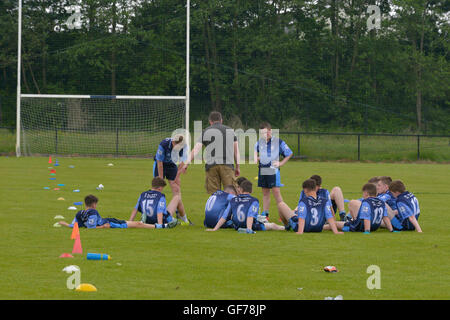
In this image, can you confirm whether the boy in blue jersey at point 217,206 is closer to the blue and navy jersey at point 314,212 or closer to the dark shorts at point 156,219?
the dark shorts at point 156,219

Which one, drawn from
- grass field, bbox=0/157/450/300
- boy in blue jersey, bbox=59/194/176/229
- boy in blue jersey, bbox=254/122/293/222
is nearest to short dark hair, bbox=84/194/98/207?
boy in blue jersey, bbox=59/194/176/229

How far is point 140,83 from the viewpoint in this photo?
44.1 m

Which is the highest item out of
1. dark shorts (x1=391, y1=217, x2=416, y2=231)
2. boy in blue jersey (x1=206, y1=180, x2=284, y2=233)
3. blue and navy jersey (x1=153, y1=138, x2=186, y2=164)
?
blue and navy jersey (x1=153, y1=138, x2=186, y2=164)

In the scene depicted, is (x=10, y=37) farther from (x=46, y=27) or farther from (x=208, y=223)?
(x=208, y=223)

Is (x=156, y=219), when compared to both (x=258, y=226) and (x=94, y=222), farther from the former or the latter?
(x=258, y=226)

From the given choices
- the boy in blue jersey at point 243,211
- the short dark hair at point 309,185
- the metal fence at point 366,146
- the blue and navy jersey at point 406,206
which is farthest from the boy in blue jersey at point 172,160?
the metal fence at point 366,146

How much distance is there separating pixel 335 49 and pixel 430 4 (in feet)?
24.8

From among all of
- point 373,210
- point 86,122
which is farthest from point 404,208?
point 86,122

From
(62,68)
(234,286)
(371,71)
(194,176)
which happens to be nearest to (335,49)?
(371,71)

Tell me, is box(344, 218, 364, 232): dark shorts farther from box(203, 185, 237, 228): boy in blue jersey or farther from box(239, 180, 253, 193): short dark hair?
box(203, 185, 237, 228): boy in blue jersey

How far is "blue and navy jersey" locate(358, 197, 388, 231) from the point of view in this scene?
39.4 ft

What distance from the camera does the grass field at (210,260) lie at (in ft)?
25.2

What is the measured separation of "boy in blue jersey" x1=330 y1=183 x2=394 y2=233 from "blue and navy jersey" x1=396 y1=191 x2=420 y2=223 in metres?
0.29

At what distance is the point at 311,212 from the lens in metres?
12.0
